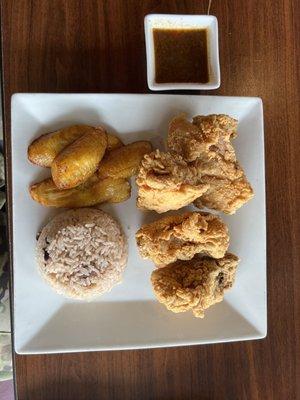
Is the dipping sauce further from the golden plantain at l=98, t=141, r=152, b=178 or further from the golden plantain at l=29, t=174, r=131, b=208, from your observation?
the golden plantain at l=29, t=174, r=131, b=208

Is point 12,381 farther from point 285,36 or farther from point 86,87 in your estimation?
point 285,36

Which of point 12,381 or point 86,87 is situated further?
point 12,381

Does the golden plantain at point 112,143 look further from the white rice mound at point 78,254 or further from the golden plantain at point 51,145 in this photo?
the white rice mound at point 78,254

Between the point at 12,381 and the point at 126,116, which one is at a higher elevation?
the point at 126,116

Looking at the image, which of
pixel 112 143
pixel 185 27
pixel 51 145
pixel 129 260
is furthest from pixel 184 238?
pixel 185 27

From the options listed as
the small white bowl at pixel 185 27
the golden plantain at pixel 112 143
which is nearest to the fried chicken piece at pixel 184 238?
the golden plantain at pixel 112 143

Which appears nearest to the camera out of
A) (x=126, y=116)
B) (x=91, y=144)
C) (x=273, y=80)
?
(x=91, y=144)

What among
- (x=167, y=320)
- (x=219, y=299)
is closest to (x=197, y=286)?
(x=219, y=299)
